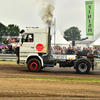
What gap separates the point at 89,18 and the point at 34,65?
Answer: 27.8 feet

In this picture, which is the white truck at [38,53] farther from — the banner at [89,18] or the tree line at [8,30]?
the tree line at [8,30]

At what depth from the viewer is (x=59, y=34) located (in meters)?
32.1

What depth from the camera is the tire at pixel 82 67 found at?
37.3 ft

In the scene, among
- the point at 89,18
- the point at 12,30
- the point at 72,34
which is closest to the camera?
the point at 89,18

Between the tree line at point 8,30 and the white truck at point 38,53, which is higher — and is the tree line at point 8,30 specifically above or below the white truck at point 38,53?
above

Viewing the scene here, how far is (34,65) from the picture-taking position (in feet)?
38.9

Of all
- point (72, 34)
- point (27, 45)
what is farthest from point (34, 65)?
point (72, 34)

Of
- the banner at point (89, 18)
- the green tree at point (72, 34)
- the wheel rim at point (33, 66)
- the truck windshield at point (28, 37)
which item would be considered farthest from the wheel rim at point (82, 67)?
the green tree at point (72, 34)

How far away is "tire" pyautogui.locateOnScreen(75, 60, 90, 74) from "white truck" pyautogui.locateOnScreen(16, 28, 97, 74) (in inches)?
2.4

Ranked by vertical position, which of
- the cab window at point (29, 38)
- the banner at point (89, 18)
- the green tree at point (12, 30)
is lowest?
the cab window at point (29, 38)

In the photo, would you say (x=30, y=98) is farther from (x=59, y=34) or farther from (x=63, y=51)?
(x=59, y=34)

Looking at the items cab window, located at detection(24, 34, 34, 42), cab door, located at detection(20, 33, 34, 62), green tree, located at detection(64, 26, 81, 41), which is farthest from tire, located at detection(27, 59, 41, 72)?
green tree, located at detection(64, 26, 81, 41)

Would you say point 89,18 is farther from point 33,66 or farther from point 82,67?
point 33,66

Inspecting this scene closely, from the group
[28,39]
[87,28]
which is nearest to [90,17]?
[87,28]
